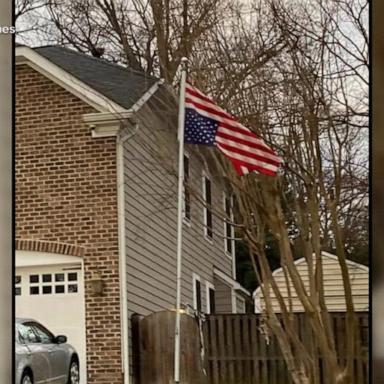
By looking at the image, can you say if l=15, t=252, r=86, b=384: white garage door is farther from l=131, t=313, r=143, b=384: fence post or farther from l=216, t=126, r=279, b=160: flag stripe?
l=216, t=126, r=279, b=160: flag stripe

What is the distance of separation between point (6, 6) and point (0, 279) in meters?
0.54

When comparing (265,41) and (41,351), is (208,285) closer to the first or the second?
(41,351)

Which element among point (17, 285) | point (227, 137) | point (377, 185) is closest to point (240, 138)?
point (227, 137)

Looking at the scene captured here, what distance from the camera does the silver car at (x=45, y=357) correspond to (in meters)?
1.32

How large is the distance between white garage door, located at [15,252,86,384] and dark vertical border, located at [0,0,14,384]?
0.09 feet

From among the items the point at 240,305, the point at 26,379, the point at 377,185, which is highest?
the point at 377,185

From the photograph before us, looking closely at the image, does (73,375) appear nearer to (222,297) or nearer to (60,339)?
(60,339)

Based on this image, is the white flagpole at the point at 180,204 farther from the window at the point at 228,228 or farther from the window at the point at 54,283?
the window at the point at 54,283

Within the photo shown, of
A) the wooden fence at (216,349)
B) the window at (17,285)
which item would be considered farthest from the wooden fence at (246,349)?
the window at (17,285)

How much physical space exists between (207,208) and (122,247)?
0.62 feet

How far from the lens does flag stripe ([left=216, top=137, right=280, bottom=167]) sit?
1.35 metres

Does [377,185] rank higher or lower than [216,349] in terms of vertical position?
higher

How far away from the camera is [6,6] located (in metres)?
1.36

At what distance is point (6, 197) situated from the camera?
4.37 feet
